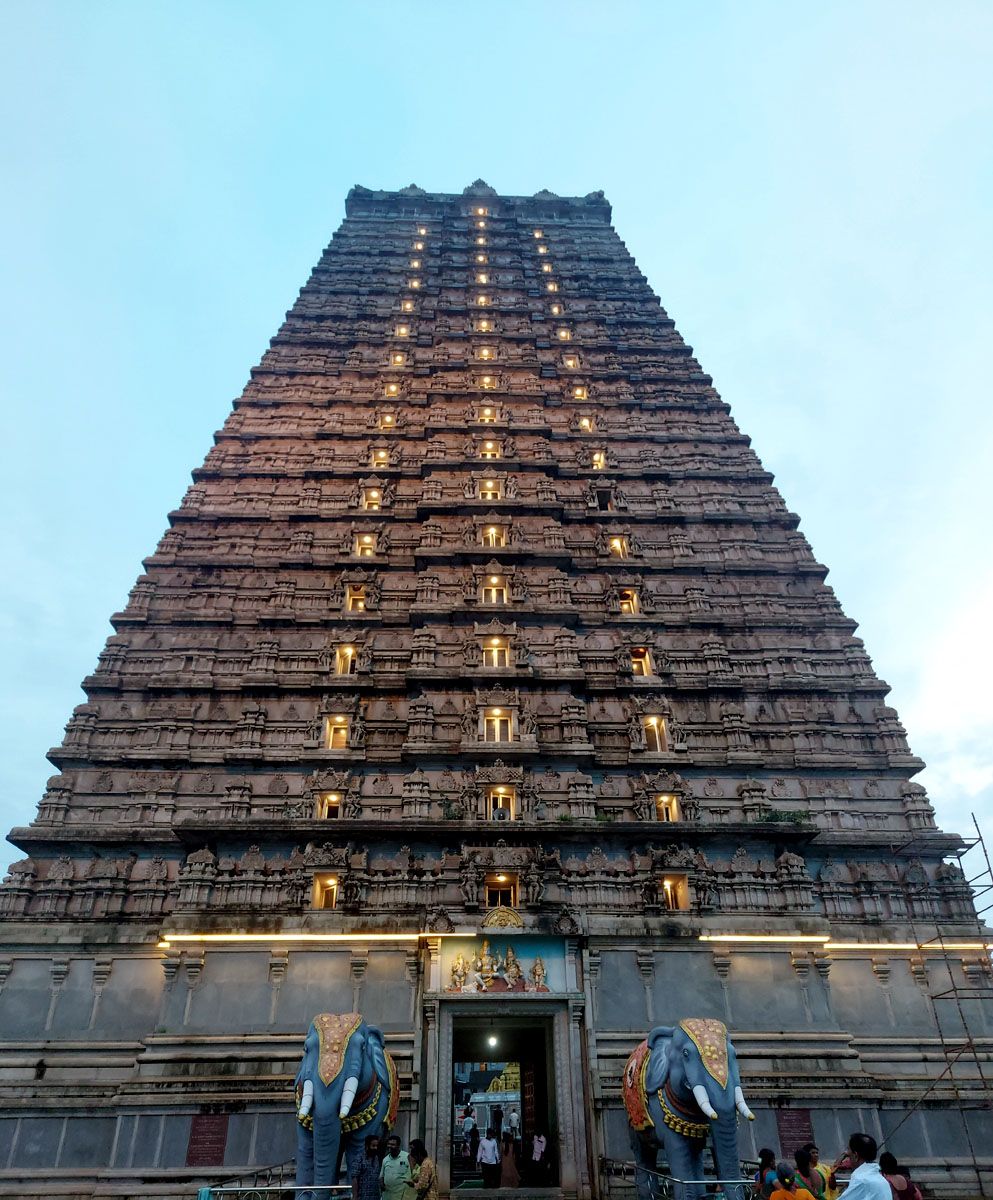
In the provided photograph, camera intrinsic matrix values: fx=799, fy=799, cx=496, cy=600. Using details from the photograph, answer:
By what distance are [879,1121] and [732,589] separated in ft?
58.7

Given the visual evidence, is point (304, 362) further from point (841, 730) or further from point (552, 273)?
point (841, 730)

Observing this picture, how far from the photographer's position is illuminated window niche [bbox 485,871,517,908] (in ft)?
72.7

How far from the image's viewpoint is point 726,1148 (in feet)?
46.7

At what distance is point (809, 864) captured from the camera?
24375 millimetres

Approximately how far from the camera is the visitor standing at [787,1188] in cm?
1085

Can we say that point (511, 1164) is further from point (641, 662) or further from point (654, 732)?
point (641, 662)

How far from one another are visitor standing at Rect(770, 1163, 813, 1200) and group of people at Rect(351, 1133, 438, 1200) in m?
5.76

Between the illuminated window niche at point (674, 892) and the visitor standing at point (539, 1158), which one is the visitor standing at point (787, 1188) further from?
the visitor standing at point (539, 1158)

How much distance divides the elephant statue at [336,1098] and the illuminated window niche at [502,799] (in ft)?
29.1

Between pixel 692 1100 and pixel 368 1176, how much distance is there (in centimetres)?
605

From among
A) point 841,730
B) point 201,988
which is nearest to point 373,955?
point 201,988

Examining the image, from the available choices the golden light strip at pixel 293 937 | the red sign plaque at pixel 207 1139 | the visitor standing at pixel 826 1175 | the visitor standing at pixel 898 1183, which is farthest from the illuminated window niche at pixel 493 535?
the visitor standing at pixel 898 1183

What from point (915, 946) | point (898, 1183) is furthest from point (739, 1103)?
point (915, 946)

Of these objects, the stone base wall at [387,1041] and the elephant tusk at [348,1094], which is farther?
the stone base wall at [387,1041]
